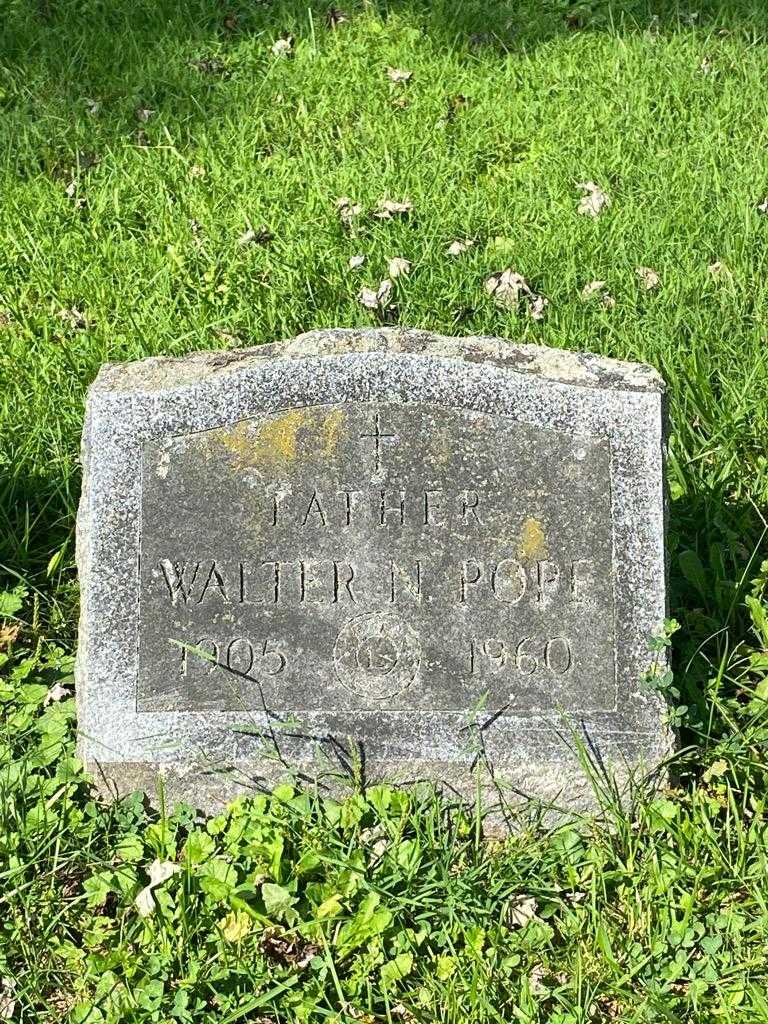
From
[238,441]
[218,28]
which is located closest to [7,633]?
[238,441]

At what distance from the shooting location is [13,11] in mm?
6590

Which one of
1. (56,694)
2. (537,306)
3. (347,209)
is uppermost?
(347,209)

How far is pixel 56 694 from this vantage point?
10.9 ft

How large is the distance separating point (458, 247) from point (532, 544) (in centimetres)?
216

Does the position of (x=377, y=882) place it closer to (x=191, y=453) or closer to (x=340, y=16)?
(x=191, y=453)

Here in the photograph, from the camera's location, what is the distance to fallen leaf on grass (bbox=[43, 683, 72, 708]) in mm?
3305

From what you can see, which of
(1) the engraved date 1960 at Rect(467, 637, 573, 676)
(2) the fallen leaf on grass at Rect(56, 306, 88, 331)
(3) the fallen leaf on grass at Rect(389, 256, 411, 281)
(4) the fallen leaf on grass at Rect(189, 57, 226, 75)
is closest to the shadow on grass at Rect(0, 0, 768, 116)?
(4) the fallen leaf on grass at Rect(189, 57, 226, 75)

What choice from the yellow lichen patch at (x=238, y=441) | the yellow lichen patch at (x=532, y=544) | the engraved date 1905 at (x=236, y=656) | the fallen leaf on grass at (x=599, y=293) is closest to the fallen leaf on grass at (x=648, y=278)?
the fallen leaf on grass at (x=599, y=293)

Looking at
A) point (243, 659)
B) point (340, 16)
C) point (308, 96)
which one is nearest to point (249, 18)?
point (340, 16)

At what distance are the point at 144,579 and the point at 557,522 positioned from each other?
3.51 ft

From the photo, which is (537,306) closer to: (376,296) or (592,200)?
(376,296)

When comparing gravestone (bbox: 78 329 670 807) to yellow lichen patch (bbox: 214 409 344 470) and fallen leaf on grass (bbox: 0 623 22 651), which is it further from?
fallen leaf on grass (bbox: 0 623 22 651)

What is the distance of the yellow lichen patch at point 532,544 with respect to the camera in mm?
2994

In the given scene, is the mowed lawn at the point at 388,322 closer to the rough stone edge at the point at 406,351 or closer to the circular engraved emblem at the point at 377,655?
the circular engraved emblem at the point at 377,655
